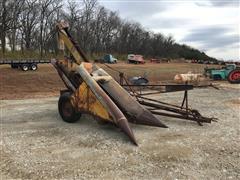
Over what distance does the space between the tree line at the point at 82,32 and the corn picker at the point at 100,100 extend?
25499mm

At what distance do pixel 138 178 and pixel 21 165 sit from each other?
6.67ft

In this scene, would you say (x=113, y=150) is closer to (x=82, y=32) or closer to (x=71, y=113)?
(x=71, y=113)

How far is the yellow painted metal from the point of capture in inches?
327

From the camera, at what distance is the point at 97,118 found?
8.55m

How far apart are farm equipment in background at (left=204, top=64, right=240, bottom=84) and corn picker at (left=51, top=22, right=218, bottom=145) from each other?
1306cm

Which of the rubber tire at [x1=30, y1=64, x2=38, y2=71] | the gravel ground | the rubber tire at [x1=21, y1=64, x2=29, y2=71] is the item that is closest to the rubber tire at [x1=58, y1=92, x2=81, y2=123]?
the gravel ground

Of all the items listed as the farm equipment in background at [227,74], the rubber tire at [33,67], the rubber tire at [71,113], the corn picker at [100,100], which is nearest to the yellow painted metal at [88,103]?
the corn picker at [100,100]

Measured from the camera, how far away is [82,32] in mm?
60344

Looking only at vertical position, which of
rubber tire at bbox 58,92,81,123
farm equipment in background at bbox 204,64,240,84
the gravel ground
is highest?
farm equipment in background at bbox 204,64,240,84

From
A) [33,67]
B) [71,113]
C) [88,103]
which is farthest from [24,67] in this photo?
[88,103]

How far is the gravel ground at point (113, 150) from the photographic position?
234 inches

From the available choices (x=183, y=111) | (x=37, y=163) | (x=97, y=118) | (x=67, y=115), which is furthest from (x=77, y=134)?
(x=183, y=111)

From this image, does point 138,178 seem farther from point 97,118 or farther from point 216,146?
point 97,118

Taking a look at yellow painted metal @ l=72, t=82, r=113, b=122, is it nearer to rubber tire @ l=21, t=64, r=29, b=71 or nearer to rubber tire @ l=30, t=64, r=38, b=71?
rubber tire @ l=21, t=64, r=29, b=71
